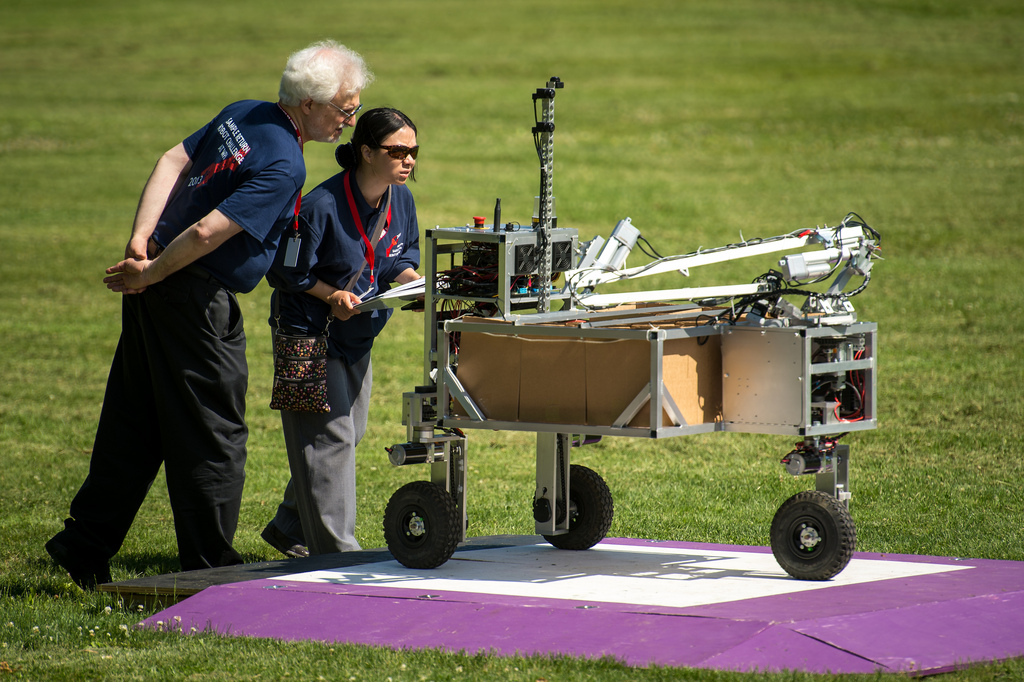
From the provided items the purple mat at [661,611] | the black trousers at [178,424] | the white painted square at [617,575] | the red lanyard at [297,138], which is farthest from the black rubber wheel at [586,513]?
the red lanyard at [297,138]

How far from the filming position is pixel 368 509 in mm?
7723

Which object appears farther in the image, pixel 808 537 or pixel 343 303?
pixel 343 303

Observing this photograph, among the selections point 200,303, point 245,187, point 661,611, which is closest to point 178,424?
point 200,303

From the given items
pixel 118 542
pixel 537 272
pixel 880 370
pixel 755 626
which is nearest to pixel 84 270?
pixel 880 370

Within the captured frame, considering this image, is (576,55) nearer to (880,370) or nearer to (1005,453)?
(880,370)

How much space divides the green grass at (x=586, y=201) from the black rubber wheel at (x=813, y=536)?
0.78 meters

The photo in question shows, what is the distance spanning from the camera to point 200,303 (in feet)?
18.5

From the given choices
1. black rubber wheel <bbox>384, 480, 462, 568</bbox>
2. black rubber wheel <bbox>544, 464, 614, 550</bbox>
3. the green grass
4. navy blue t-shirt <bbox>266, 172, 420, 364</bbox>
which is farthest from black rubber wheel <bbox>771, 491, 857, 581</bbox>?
navy blue t-shirt <bbox>266, 172, 420, 364</bbox>

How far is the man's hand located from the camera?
558 cm

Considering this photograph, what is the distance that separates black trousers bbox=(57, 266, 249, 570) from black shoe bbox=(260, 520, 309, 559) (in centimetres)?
61

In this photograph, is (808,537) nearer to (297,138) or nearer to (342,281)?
(342,281)

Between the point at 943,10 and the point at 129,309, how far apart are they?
42154 mm

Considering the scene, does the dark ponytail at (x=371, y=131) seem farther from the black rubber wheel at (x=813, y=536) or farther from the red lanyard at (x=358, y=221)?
the black rubber wheel at (x=813, y=536)

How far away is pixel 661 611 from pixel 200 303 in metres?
2.20
